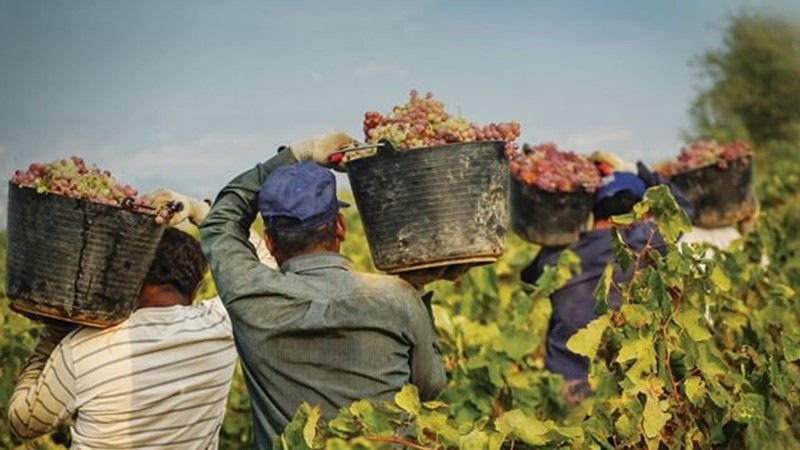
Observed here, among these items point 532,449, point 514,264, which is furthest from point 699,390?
point 514,264

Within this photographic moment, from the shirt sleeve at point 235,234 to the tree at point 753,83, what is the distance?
89.3 ft

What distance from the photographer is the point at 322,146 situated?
3.43 m

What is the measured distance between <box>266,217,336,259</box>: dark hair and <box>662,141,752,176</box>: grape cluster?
4068mm

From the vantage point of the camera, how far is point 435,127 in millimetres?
3338

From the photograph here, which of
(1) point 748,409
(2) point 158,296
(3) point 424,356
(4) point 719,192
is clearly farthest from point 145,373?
(4) point 719,192

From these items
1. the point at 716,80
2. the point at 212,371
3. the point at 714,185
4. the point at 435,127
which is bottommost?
the point at 716,80

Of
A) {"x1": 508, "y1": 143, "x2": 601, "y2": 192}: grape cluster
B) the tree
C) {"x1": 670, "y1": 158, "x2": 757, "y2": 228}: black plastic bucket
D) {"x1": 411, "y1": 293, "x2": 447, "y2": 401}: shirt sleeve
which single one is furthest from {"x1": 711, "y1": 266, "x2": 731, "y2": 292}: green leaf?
the tree

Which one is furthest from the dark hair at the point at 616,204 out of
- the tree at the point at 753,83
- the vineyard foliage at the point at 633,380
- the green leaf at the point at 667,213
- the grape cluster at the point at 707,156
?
the tree at the point at 753,83

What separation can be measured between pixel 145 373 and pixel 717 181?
399 cm

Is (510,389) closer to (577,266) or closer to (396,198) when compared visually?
(577,266)

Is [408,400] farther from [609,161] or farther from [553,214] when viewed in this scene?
[609,161]

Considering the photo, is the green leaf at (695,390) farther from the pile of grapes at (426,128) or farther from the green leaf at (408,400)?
the green leaf at (408,400)

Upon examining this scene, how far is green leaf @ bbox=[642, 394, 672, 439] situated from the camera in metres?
3.38

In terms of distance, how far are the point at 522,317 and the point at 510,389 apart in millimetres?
291
